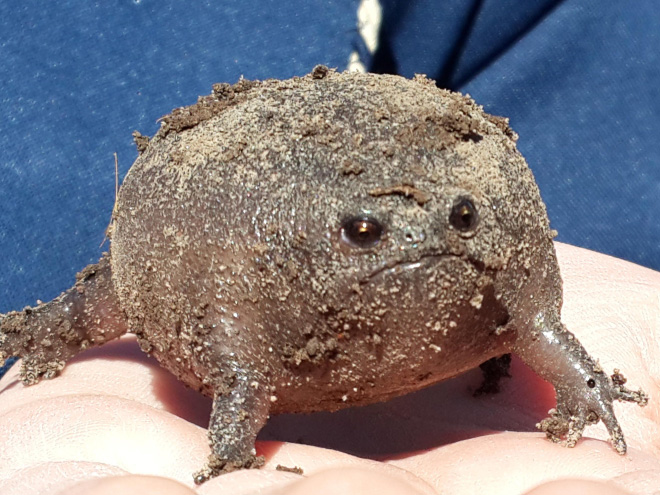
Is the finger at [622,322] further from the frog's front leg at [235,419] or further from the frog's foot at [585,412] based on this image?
the frog's front leg at [235,419]

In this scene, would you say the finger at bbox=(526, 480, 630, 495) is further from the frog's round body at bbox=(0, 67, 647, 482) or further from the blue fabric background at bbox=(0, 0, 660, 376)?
the blue fabric background at bbox=(0, 0, 660, 376)

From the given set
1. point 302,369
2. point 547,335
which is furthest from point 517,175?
point 302,369

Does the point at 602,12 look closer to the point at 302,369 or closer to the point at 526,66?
the point at 526,66

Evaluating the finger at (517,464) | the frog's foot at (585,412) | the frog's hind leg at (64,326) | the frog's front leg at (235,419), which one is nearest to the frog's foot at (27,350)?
→ the frog's hind leg at (64,326)

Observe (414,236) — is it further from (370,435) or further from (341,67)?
(341,67)

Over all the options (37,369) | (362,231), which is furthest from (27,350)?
(362,231)
